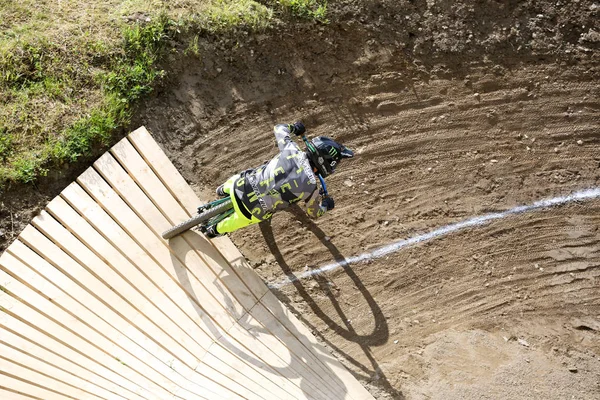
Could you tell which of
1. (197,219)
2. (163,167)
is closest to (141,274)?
(197,219)

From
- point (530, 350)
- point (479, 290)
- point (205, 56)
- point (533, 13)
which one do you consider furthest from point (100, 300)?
point (533, 13)

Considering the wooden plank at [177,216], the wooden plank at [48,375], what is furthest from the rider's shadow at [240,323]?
the wooden plank at [48,375]

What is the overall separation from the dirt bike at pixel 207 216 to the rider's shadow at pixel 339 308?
0.89 metres

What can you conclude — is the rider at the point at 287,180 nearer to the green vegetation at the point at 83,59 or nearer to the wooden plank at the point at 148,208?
the wooden plank at the point at 148,208

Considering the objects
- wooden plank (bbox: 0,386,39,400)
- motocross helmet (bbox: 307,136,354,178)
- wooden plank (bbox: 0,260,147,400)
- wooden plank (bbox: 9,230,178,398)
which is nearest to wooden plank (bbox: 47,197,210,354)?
wooden plank (bbox: 9,230,178,398)

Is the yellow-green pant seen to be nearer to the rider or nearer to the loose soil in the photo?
the rider

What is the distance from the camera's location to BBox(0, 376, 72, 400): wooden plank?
17.9 ft

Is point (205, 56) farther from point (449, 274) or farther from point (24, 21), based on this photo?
point (449, 274)

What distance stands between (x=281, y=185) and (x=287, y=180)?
0.09 m

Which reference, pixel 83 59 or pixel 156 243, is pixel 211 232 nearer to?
pixel 156 243

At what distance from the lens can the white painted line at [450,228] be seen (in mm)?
7000

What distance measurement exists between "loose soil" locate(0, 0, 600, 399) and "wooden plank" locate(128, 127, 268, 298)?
0.64 feet

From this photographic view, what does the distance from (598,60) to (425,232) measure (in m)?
3.77

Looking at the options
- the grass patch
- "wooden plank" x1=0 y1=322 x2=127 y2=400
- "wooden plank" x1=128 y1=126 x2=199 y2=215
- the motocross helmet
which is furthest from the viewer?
the grass patch
